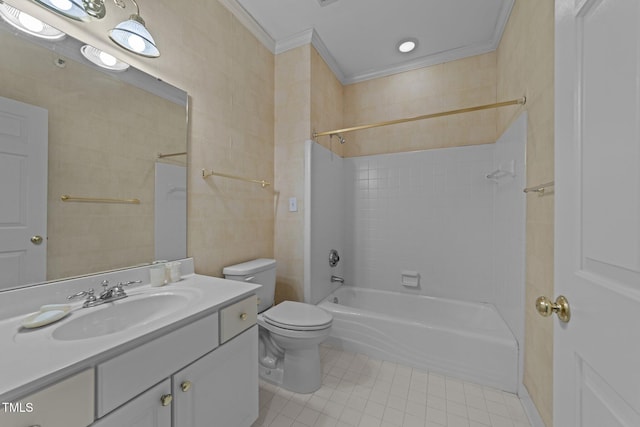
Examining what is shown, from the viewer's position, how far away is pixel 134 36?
114cm

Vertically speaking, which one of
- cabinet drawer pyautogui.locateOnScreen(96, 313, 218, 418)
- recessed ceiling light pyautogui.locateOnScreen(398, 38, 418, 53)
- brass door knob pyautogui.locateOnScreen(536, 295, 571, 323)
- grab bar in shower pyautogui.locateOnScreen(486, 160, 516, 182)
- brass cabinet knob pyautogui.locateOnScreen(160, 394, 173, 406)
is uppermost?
recessed ceiling light pyautogui.locateOnScreen(398, 38, 418, 53)

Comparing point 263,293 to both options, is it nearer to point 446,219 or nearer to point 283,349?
point 283,349

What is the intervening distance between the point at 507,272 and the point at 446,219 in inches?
27.1

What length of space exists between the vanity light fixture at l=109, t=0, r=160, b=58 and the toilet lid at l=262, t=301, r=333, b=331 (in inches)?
61.1

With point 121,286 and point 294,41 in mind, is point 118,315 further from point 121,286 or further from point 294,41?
point 294,41

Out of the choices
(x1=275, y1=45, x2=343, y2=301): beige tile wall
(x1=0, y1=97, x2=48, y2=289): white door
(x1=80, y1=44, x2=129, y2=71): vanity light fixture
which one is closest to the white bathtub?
(x1=275, y1=45, x2=343, y2=301): beige tile wall

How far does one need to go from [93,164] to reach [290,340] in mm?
1327

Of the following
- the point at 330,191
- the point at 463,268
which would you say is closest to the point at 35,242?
the point at 330,191

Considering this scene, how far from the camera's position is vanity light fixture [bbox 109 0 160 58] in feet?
3.55

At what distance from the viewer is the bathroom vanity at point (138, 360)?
555 millimetres

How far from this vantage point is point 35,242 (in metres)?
0.92

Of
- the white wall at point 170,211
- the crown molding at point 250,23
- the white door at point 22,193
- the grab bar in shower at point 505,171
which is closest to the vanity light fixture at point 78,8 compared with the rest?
the white door at point 22,193

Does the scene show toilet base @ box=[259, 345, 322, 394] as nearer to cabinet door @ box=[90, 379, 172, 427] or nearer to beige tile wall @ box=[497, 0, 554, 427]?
cabinet door @ box=[90, 379, 172, 427]

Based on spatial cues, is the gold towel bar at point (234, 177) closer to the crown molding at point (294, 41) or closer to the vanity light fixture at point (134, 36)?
the vanity light fixture at point (134, 36)
